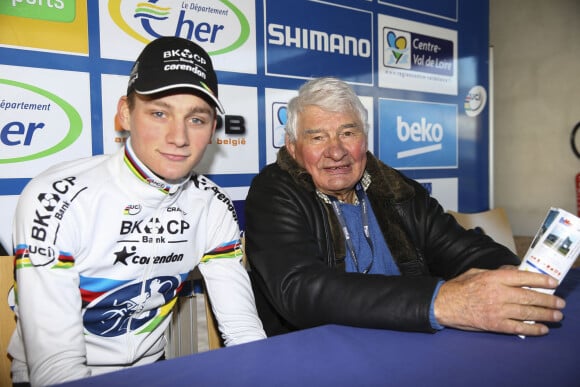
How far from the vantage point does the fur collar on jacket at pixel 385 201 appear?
1.54 metres

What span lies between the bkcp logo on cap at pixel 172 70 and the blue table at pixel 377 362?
69cm

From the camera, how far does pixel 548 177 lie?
15.7 feet

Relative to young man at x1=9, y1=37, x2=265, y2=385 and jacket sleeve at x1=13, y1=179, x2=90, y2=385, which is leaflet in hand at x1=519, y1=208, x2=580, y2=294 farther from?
jacket sleeve at x1=13, y1=179, x2=90, y2=385

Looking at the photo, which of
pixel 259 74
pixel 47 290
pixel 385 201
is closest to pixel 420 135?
pixel 259 74

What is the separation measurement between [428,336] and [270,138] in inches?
64.0

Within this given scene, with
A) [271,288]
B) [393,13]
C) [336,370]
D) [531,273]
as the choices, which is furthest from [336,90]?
[393,13]

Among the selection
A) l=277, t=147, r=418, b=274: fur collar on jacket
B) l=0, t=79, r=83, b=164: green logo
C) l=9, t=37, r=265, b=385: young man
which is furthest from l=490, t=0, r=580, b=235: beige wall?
l=0, t=79, r=83, b=164: green logo

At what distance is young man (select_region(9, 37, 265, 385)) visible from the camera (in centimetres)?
104

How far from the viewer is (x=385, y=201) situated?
66.1 inches

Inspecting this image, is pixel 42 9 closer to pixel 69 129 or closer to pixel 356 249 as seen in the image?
pixel 69 129

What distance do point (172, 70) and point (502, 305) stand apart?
988mm

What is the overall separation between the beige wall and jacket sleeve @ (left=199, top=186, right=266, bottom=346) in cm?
438

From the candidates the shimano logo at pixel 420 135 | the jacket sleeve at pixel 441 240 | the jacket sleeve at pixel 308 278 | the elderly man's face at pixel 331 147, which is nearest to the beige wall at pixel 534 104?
the shimano logo at pixel 420 135

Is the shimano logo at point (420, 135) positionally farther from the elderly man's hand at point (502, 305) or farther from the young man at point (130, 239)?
the elderly man's hand at point (502, 305)
